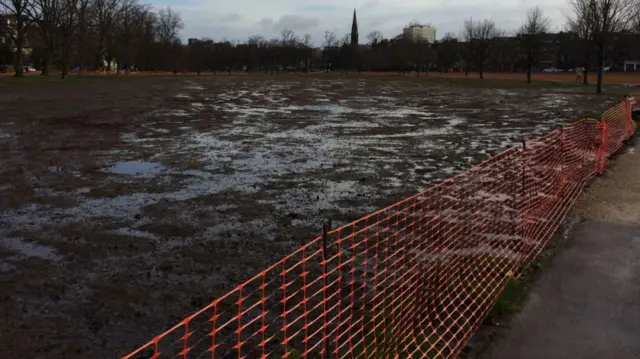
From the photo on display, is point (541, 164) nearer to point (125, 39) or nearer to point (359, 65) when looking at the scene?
point (125, 39)

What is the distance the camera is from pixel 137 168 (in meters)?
12.7

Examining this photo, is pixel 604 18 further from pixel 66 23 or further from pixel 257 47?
pixel 257 47

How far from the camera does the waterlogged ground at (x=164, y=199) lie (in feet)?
18.3

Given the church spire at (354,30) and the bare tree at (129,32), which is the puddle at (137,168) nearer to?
the bare tree at (129,32)

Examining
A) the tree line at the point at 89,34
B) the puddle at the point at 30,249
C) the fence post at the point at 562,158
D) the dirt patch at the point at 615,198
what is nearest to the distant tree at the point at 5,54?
the tree line at the point at 89,34

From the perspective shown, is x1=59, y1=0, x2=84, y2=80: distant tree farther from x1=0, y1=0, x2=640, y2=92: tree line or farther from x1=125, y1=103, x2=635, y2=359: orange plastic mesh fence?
x1=125, y1=103, x2=635, y2=359: orange plastic mesh fence

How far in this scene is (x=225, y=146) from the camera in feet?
53.1

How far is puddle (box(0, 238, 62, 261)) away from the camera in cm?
698

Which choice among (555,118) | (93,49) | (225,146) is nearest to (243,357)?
(225,146)

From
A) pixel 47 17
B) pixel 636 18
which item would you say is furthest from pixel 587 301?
pixel 47 17

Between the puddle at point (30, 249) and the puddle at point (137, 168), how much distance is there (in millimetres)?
4643

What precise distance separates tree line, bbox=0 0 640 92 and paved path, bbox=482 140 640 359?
35790mm

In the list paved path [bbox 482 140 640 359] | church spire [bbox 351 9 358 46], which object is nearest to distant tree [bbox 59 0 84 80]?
paved path [bbox 482 140 640 359]

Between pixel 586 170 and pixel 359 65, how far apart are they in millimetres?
109169
